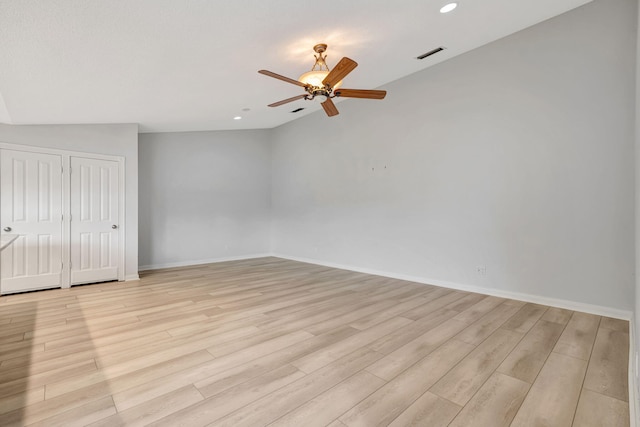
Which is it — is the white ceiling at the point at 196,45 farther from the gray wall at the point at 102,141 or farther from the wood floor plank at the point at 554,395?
the wood floor plank at the point at 554,395

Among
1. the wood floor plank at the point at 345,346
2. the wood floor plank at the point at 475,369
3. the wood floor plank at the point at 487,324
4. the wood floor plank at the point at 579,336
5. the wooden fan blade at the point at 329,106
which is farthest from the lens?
the wooden fan blade at the point at 329,106

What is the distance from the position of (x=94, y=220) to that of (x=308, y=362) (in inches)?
178

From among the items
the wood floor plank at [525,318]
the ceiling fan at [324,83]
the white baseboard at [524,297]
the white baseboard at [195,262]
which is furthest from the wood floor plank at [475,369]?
the white baseboard at [195,262]

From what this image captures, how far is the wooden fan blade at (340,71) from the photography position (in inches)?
107

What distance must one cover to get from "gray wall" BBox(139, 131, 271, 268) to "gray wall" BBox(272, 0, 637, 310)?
8.81 ft

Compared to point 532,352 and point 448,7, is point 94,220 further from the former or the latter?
point 532,352

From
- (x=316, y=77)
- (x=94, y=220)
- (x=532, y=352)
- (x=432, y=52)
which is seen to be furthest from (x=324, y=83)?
(x=94, y=220)

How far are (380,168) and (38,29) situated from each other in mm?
4584

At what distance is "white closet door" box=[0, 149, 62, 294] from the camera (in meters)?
4.09

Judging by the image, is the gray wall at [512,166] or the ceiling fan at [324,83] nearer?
the ceiling fan at [324,83]

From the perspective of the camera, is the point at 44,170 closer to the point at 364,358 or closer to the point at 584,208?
the point at 364,358

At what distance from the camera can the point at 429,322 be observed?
3105 millimetres

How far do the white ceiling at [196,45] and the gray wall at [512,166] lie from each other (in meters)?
0.44

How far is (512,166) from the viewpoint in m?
3.96
